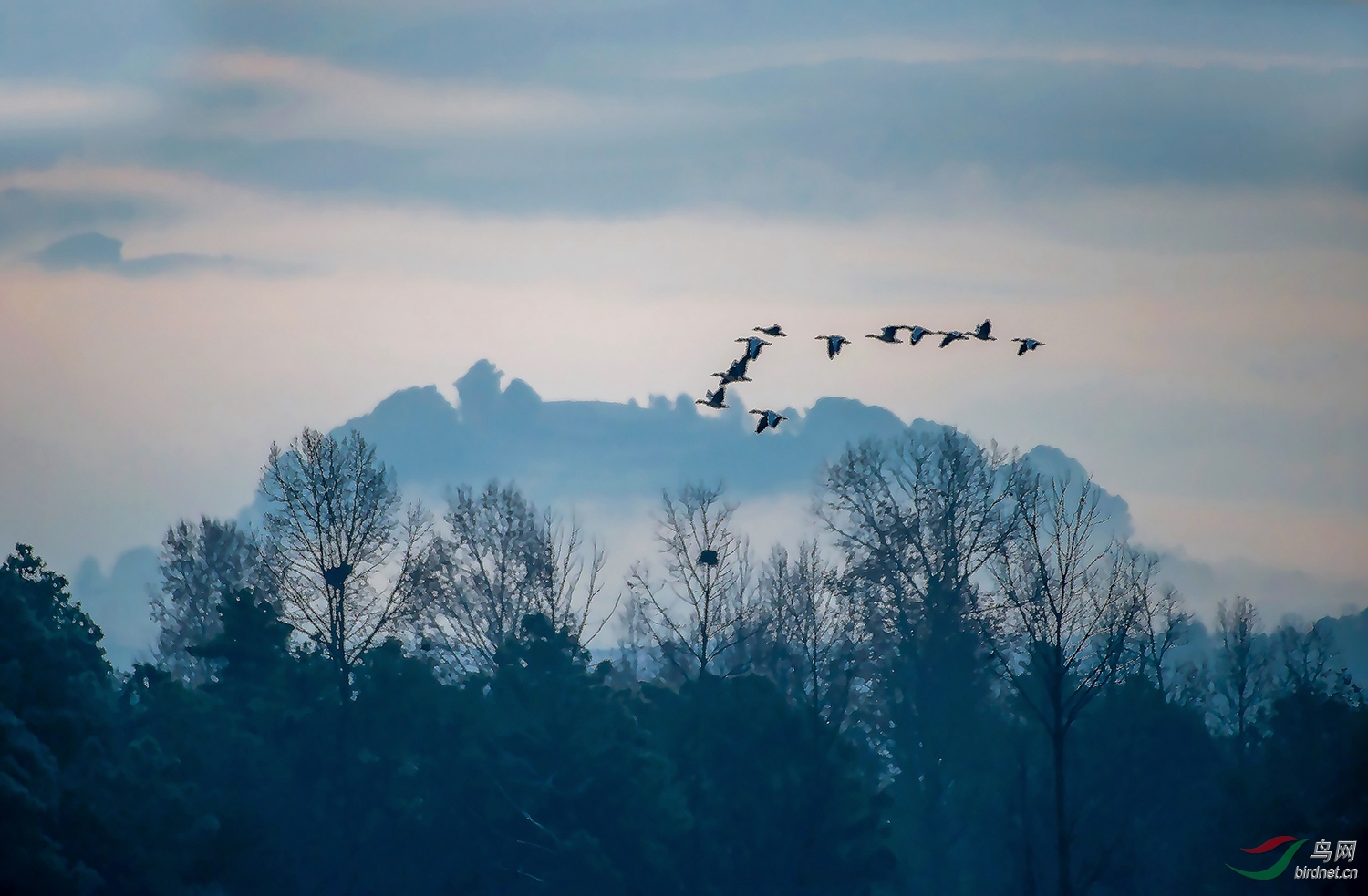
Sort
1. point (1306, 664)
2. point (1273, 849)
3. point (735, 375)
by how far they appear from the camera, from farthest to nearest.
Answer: point (1306, 664), point (1273, 849), point (735, 375)

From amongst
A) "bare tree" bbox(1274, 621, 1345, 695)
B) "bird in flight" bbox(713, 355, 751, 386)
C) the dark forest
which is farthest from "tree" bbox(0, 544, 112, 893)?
"bare tree" bbox(1274, 621, 1345, 695)

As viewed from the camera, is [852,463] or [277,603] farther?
[852,463]

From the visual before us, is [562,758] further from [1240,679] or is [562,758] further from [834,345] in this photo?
[1240,679]

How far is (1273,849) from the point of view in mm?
35031

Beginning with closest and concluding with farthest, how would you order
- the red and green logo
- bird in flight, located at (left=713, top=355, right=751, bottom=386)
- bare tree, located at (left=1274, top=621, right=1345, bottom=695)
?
bird in flight, located at (left=713, top=355, right=751, bottom=386), the red and green logo, bare tree, located at (left=1274, top=621, right=1345, bottom=695)

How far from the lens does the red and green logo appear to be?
3456cm

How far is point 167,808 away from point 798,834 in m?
14.7

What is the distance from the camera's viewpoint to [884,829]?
37.0 metres

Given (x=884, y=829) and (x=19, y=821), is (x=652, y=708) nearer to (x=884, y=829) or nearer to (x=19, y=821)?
(x=884, y=829)

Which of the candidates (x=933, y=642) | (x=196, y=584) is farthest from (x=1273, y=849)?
(x=196, y=584)

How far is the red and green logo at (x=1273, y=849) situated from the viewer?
34.6 meters

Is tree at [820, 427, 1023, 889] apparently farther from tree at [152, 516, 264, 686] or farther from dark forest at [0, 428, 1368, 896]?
tree at [152, 516, 264, 686]

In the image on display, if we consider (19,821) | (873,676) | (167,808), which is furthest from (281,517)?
(873,676)

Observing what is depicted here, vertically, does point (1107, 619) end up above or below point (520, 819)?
above
